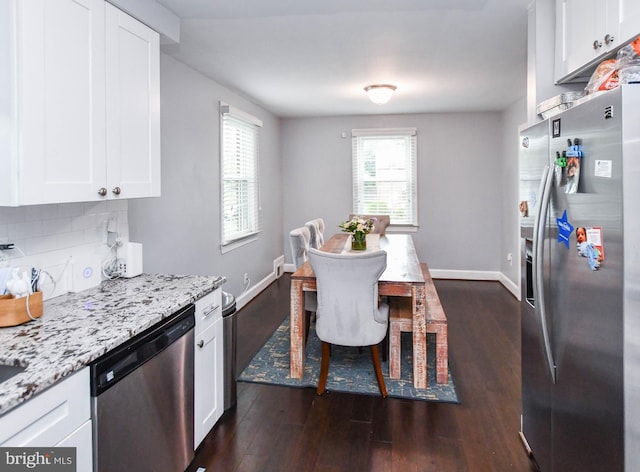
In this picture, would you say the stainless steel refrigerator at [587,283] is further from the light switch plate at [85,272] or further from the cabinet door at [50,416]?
the light switch plate at [85,272]

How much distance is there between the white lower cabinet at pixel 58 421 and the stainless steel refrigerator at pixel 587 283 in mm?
1611

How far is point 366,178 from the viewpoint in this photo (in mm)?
6234

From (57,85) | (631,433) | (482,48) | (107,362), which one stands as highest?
(482,48)

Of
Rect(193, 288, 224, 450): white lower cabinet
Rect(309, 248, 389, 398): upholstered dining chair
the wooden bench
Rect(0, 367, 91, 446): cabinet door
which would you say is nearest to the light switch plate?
Rect(193, 288, 224, 450): white lower cabinet

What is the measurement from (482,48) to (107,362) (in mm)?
3250

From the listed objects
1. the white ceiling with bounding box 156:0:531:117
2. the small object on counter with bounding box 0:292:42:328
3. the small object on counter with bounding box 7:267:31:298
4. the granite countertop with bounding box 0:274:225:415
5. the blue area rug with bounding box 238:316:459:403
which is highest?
the white ceiling with bounding box 156:0:531:117

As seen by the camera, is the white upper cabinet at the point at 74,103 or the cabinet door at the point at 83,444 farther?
the white upper cabinet at the point at 74,103

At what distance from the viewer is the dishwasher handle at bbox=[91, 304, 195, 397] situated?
52.8 inches

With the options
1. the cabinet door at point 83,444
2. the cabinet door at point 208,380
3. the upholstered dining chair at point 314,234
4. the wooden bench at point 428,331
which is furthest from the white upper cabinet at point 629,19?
the upholstered dining chair at point 314,234

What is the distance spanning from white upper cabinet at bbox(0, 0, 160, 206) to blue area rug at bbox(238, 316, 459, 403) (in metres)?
1.57

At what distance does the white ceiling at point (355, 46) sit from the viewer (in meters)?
2.43

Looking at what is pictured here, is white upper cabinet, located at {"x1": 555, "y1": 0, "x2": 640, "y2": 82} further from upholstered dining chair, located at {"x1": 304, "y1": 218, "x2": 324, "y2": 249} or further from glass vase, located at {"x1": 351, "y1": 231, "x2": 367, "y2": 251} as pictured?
upholstered dining chair, located at {"x1": 304, "y1": 218, "x2": 324, "y2": 249}

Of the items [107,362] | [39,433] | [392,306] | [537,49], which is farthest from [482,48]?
[39,433]

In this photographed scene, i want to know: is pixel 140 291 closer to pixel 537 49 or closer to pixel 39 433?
pixel 39 433
